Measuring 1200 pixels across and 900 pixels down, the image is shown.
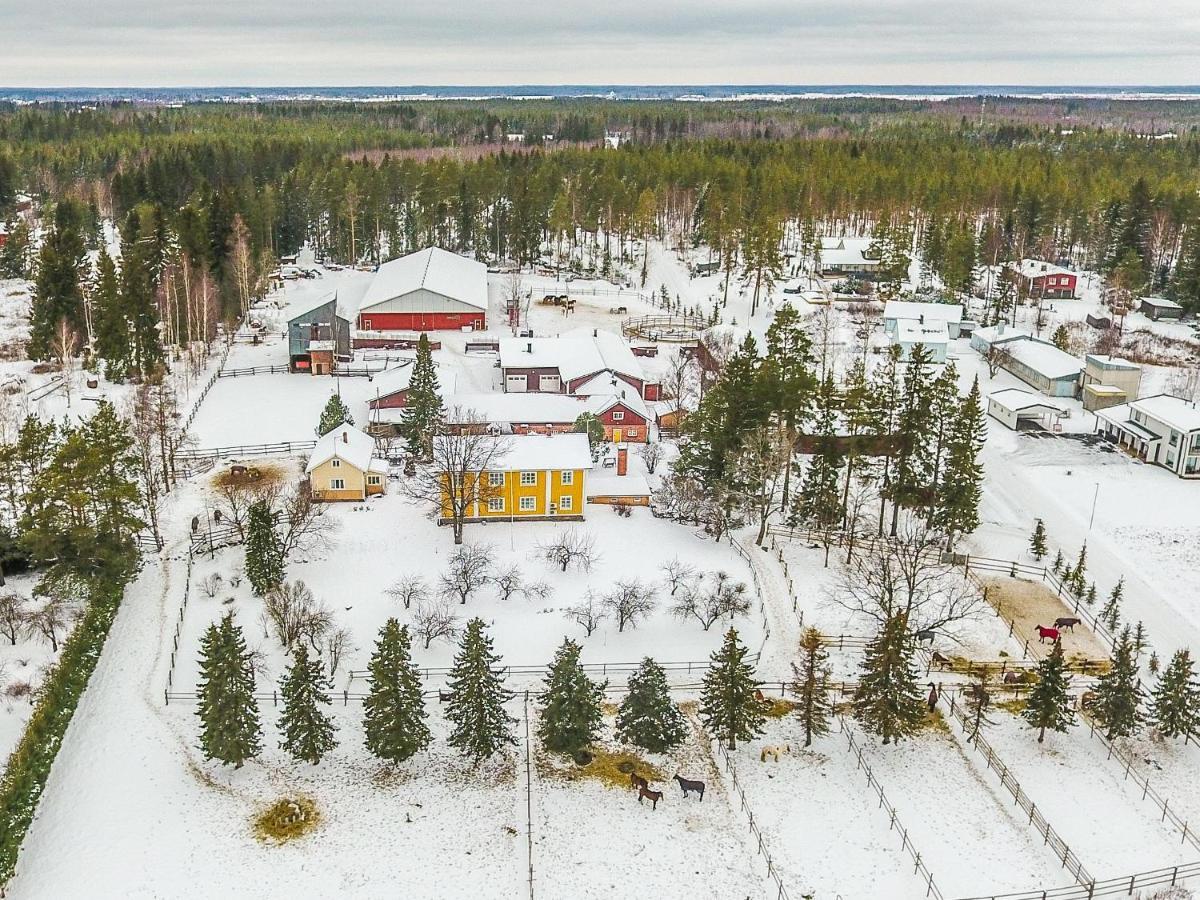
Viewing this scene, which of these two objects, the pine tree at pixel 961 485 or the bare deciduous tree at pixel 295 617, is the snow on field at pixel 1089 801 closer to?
the pine tree at pixel 961 485

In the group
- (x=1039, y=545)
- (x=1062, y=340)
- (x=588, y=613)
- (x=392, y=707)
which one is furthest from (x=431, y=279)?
(x=392, y=707)

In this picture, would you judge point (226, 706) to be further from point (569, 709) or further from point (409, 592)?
point (409, 592)

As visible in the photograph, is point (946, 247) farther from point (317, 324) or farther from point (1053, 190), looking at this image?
point (317, 324)

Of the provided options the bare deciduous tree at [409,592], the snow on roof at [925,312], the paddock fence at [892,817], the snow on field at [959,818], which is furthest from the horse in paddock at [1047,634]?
the snow on roof at [925,312]

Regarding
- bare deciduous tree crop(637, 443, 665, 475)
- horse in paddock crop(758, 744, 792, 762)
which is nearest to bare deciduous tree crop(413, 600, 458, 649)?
horse in paddock crop(758, 744, 792, 762)

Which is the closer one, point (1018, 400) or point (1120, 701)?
point (1120, 701)
